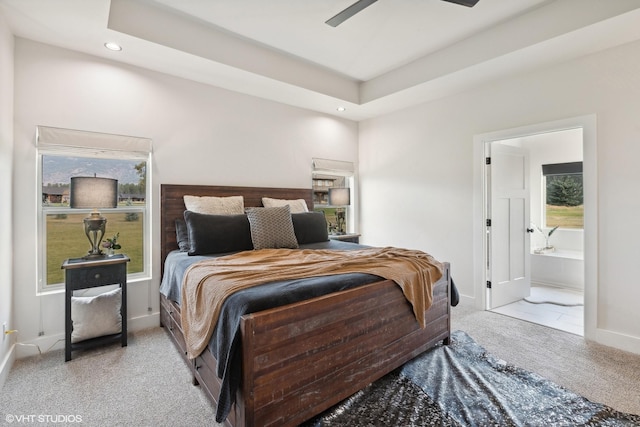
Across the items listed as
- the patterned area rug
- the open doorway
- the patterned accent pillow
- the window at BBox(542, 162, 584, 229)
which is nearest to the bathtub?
the open doorway

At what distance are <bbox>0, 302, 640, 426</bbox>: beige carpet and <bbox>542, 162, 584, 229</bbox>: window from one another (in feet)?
10.9

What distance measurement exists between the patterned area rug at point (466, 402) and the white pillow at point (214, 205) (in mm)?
2189

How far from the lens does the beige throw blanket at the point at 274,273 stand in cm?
170

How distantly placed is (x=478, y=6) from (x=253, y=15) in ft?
6.35

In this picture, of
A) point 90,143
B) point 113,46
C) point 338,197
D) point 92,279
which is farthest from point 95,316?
point 338,197

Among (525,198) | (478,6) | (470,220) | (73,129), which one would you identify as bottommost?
(470,220)

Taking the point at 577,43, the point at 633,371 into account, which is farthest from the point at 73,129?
the point at 633,371

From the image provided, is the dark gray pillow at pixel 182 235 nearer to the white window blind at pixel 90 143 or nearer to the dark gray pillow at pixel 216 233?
the dark gray pillow at pixel 216 233

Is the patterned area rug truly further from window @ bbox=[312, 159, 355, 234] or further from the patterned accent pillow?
window @ bbox=[312, 159, 355, 234]

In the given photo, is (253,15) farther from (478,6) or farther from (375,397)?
(375,397)

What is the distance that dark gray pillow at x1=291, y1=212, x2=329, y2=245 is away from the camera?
3.39 metres

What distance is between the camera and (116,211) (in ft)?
9.94

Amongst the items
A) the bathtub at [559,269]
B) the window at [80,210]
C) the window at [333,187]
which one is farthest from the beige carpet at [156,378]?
the window at [333,187]

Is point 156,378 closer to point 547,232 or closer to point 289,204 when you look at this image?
point 289,204
